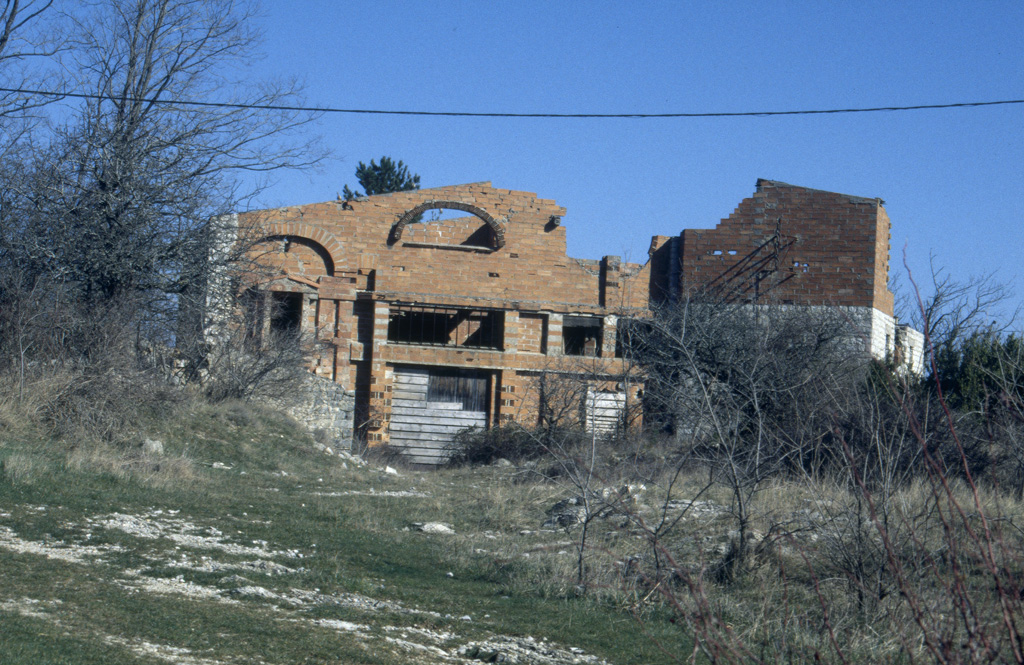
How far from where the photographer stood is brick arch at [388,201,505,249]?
2605cm

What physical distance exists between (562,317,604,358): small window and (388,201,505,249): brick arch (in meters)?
2.97

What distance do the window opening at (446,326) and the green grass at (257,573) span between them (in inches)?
423

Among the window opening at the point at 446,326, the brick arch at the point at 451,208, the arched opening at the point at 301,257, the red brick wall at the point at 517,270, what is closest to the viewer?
the red brick wall at the point at 517,270

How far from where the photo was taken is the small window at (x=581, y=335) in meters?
26.1

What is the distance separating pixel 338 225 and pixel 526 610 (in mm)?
19592

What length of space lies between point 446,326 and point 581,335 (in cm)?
431

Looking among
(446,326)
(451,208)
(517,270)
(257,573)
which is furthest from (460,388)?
(257,573)

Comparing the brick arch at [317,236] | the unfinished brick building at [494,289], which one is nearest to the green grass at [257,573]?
the unfinished brick building at [494,289]

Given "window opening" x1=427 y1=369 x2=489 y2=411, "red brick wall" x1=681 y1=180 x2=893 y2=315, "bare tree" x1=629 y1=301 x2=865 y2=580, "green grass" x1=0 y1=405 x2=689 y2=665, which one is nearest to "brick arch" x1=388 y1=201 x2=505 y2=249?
"window opening" x1=427 y1=369 x2=489 y2=411

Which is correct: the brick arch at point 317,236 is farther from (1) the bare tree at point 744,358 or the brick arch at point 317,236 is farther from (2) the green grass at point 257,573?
(2) the green grass at point 257,573

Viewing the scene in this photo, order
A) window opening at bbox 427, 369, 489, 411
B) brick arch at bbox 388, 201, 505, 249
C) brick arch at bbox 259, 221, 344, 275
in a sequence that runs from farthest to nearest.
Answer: brick arch at bbox 388, 201, 505, 249, brick arch at bbox 259, 221, 344, 275, window opening at bbox 427, 369, 489, 411

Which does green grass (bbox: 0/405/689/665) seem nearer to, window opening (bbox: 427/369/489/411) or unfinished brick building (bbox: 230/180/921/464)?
unfinished brick building (bbox: 230/180/921/464)

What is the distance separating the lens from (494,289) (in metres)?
26.4

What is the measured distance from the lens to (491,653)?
601cm
